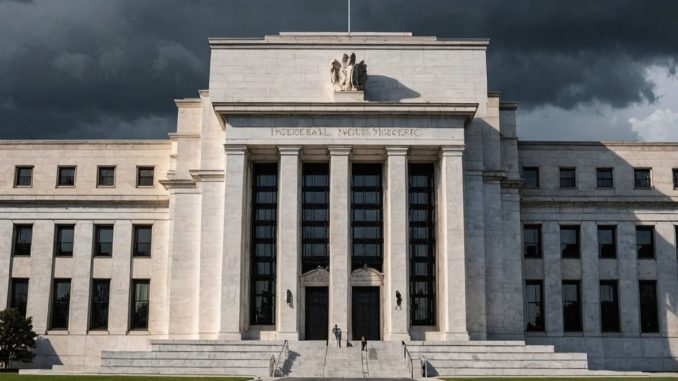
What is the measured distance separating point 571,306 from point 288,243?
21058 millimetres

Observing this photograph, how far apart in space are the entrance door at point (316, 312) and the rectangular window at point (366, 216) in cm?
280

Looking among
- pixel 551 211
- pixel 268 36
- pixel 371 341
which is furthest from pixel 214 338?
pixel 551 211

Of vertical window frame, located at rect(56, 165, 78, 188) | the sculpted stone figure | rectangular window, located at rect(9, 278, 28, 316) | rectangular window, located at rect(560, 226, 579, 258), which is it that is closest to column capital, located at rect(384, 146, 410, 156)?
the sculpted stone figure

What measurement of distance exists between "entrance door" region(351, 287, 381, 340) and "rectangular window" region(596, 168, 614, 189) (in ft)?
63.3

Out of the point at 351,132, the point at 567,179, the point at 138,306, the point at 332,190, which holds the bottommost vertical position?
the point at 138,306

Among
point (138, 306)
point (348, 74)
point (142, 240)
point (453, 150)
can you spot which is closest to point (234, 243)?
point (142, 240)

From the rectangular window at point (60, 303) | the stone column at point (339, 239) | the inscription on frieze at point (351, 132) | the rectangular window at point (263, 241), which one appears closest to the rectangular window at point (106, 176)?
the rectangular window at point (60, 303)

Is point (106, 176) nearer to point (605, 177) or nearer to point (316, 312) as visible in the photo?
point (316, 312)

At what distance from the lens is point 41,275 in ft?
191

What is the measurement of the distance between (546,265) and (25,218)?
37.2 meters

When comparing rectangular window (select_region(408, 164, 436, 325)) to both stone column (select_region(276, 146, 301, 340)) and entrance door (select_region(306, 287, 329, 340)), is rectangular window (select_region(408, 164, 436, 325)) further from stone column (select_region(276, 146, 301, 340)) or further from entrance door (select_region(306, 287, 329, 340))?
stone column (select_region(276, 146, 301, 340))

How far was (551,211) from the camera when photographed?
5912 centimetres

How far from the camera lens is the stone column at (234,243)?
5119 centimetres

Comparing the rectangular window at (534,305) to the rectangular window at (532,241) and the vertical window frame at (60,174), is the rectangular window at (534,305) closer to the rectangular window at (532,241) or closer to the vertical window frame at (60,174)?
the rectangular window at (532,241)
